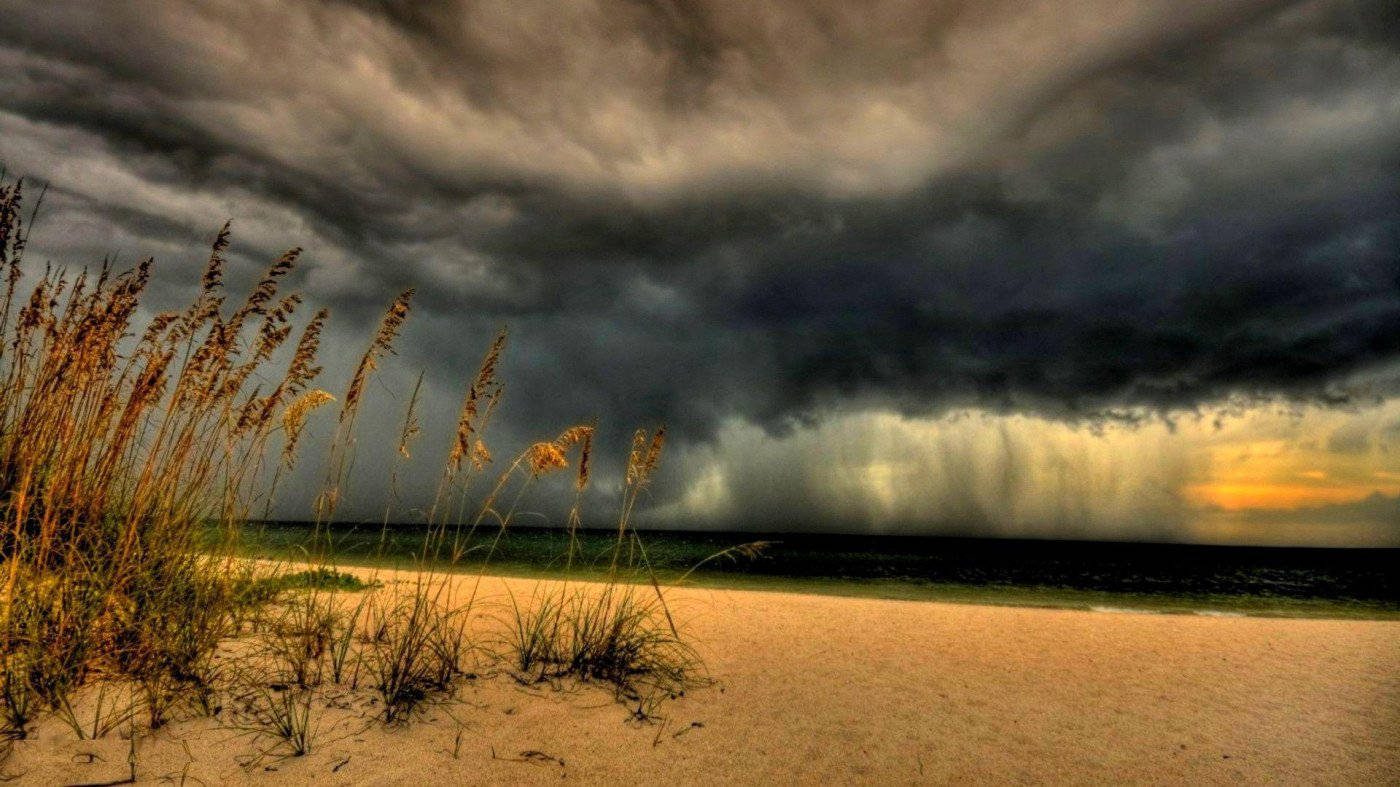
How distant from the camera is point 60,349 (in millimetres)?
3449

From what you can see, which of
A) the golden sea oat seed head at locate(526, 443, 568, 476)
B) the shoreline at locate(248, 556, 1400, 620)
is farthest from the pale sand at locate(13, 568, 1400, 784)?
the shoreline at locate(248, 556, 1400, 620)

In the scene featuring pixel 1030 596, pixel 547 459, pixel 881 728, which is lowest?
pixel 1030 596

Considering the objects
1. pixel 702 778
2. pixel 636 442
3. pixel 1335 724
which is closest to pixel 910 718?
pixel 702 778

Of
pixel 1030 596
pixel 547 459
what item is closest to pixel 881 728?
pixel 547 459

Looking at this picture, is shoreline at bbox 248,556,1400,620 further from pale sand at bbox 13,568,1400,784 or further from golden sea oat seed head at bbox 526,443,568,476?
golden sea oat seed head at bbox 526,443,568,476

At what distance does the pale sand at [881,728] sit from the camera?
287cm

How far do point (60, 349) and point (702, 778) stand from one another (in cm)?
409

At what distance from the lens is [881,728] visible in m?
3.80

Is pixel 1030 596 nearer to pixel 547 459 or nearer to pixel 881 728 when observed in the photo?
pixel 881 728

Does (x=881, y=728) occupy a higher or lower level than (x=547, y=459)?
lower

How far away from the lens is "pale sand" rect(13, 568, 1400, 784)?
113 inches

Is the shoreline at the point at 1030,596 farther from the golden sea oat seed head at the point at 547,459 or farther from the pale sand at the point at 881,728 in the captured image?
the golden sea oat seed head at the point at 547,459

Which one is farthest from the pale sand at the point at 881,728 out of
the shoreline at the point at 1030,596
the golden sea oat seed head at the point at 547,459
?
the shoreline at the point at 1030,596

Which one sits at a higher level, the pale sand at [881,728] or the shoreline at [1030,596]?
the pale sand at [881,728]
